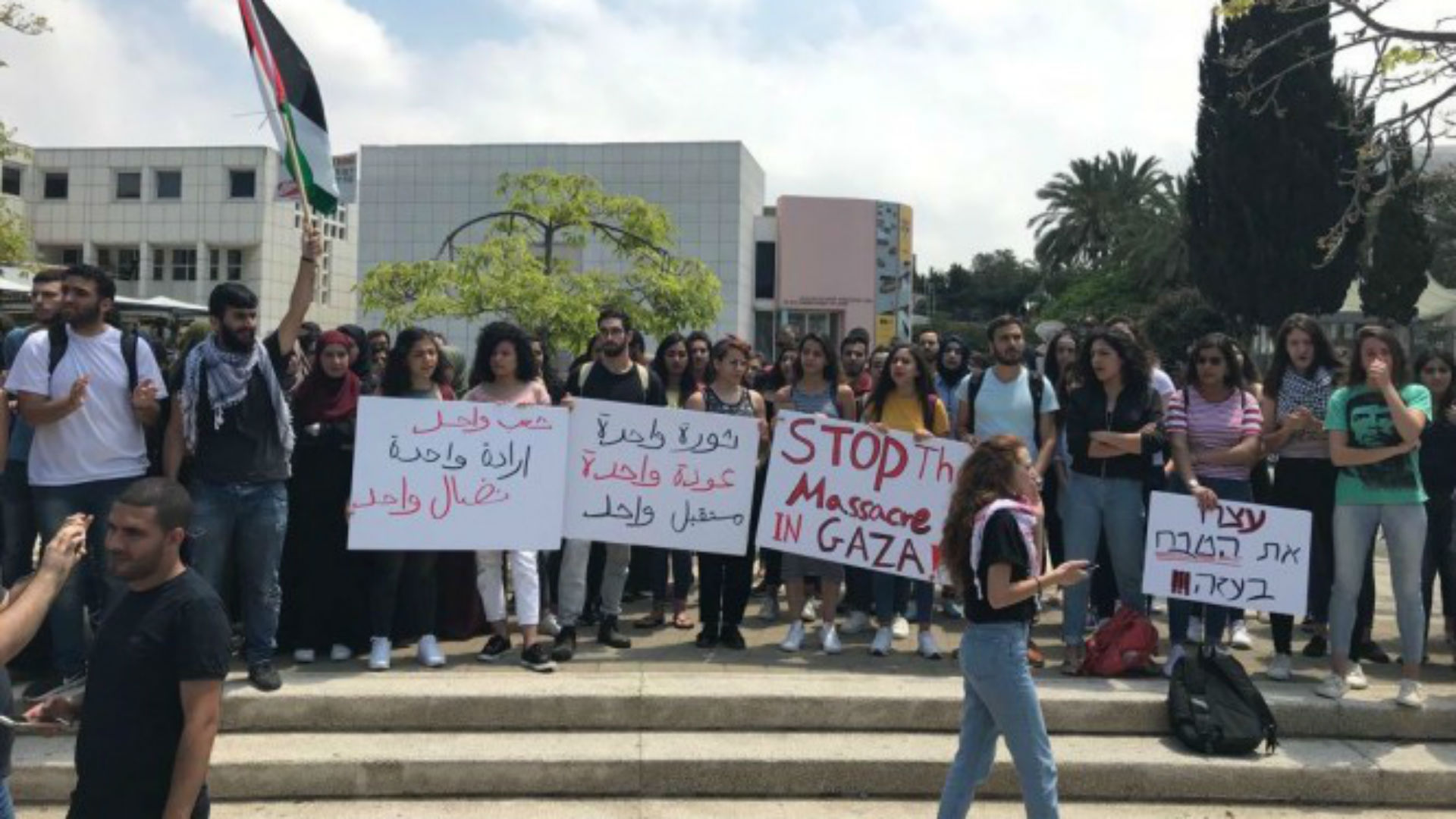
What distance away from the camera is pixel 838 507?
610 cm

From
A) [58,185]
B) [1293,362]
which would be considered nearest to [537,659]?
[1293,362]

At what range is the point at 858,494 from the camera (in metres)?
6.10

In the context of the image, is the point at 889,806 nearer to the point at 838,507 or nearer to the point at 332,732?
the point at 838,507

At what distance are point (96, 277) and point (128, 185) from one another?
178 feet

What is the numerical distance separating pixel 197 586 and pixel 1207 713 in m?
4.30

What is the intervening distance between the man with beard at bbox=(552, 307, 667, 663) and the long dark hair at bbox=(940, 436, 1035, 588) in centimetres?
265

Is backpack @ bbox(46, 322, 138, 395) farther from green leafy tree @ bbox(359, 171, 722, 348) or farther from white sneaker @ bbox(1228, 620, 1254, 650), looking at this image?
green leafy tree @ bbox(359, 171, 722, 348)

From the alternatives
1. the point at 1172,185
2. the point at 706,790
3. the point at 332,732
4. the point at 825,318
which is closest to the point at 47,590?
the point at 332,732

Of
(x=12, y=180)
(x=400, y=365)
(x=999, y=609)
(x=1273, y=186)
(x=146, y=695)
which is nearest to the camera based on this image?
(x=146, y=695)

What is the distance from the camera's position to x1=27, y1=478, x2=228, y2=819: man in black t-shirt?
2.66 meters

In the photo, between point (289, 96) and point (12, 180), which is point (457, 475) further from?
point (12, 180)

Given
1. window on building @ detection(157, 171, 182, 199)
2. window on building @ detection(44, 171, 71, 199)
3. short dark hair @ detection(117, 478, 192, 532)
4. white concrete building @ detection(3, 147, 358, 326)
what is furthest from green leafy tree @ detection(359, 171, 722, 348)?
window on building @ detection(44, 171, 71, 199)

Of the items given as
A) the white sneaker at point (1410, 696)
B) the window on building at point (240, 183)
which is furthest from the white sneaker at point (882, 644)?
the window on building at point (240, 183)

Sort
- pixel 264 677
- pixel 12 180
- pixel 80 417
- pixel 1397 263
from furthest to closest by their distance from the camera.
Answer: pixel 12 180
pixel 1397 263
pixel 264 677
pixel 80 417
